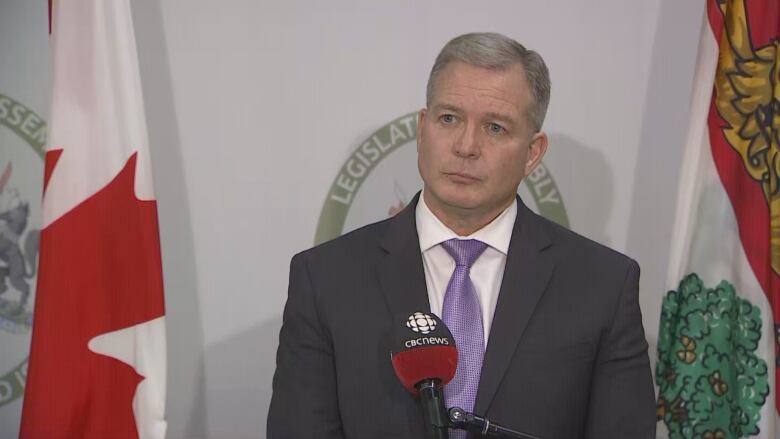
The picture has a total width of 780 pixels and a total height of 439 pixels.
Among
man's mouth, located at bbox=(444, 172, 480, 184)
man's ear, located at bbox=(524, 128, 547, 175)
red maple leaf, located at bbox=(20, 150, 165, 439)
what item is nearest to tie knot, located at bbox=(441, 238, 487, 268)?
man's mouth, located at bbox=(444, 172, 480, 184)

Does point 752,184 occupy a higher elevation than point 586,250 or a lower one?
higher

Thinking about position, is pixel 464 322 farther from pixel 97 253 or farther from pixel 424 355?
pixel 97 253

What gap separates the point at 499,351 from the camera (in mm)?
2252

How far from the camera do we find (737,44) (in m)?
3.17

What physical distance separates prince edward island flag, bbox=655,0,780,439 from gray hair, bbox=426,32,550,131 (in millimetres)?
956

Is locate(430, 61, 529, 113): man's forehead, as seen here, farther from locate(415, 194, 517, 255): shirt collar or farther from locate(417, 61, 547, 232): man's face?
locate(415, 194, 517, 255): shirt collar

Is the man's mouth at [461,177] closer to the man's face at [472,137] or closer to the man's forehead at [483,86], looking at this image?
the man's face at [472,137]

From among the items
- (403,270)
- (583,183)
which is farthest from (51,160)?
(583,183)

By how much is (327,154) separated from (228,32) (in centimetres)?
52

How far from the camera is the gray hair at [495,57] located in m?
2.40

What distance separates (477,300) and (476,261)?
13cm

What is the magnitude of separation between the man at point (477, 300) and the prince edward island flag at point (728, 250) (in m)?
0.82

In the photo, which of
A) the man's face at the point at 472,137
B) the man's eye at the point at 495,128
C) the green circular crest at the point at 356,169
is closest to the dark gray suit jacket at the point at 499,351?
the man's face at the point at 472,137

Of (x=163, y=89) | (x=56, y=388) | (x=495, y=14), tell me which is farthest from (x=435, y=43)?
(x=56, y=388)
